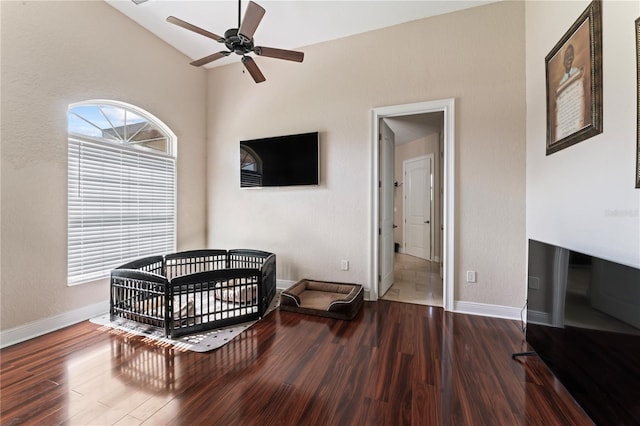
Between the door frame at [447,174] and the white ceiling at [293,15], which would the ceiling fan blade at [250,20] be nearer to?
the white ceiling at [293,15]

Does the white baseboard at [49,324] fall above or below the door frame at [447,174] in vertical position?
below

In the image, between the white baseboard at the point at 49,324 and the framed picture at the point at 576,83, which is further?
the white baseboard at the point at 49,324

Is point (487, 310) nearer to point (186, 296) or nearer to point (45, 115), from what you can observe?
point (186, 296)

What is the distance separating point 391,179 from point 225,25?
9.56 feet

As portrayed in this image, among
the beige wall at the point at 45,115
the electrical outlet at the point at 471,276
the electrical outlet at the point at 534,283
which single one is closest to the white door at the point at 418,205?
the electrical outlet at the point at 471,276

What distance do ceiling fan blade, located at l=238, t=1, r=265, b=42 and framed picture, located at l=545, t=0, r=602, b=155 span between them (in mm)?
2158

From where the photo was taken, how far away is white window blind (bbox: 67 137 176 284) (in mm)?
2625

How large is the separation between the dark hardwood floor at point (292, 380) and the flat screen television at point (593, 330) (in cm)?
25

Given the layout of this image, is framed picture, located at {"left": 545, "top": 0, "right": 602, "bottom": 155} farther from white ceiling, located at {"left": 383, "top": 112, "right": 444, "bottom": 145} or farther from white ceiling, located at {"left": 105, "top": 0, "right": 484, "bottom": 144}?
white ceiling, located at {"left": 383, "top": 112, "right": 444, "bottom": 145}

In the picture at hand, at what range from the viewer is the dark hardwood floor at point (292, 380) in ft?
4.66

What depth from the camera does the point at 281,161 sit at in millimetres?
3576

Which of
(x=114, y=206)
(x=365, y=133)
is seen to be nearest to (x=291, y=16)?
(x=365, y=133)

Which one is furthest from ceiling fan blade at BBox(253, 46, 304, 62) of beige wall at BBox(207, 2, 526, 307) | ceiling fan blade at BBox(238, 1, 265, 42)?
beige wall at BBox(207, 2, 526, 307)

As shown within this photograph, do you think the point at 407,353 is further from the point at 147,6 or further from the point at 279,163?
the point at 147,6
